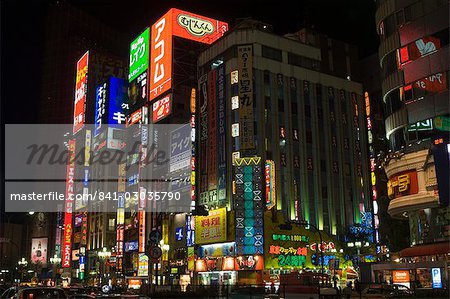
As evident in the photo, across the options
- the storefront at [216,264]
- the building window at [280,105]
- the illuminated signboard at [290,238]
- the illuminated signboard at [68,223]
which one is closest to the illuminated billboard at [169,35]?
the building window at [280,105]

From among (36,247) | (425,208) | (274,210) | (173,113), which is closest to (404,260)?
(425,208)

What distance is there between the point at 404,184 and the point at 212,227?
27557mm

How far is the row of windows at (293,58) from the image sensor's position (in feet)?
212

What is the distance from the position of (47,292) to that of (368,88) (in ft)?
237

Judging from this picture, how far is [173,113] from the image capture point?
7688 cm

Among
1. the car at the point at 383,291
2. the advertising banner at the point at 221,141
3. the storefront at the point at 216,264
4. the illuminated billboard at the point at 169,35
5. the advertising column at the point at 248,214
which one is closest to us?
the car at the point at 383,291

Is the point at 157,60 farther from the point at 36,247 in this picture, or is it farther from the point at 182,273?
the point at 36,247

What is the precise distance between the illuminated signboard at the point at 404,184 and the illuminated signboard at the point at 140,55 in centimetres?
5621

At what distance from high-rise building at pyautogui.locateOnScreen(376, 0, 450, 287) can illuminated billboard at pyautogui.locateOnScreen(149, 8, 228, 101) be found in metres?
43.3

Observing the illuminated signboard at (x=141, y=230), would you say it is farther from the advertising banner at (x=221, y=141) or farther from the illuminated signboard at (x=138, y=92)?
the advertising banner at (x=221, y=141)

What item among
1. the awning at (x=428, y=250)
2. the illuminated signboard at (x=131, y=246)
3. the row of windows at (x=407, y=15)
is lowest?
the awning at (x=428, y=250)

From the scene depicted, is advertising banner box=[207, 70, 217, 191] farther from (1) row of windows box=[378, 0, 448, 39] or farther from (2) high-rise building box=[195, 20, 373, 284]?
(1) row of windows box=[378, 0, 448, 39]

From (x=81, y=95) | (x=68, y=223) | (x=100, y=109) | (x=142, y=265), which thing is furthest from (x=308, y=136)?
(x=81, y=95)

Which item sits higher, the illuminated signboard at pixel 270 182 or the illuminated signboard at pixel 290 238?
the illuminated signboard at pixel 270 182
